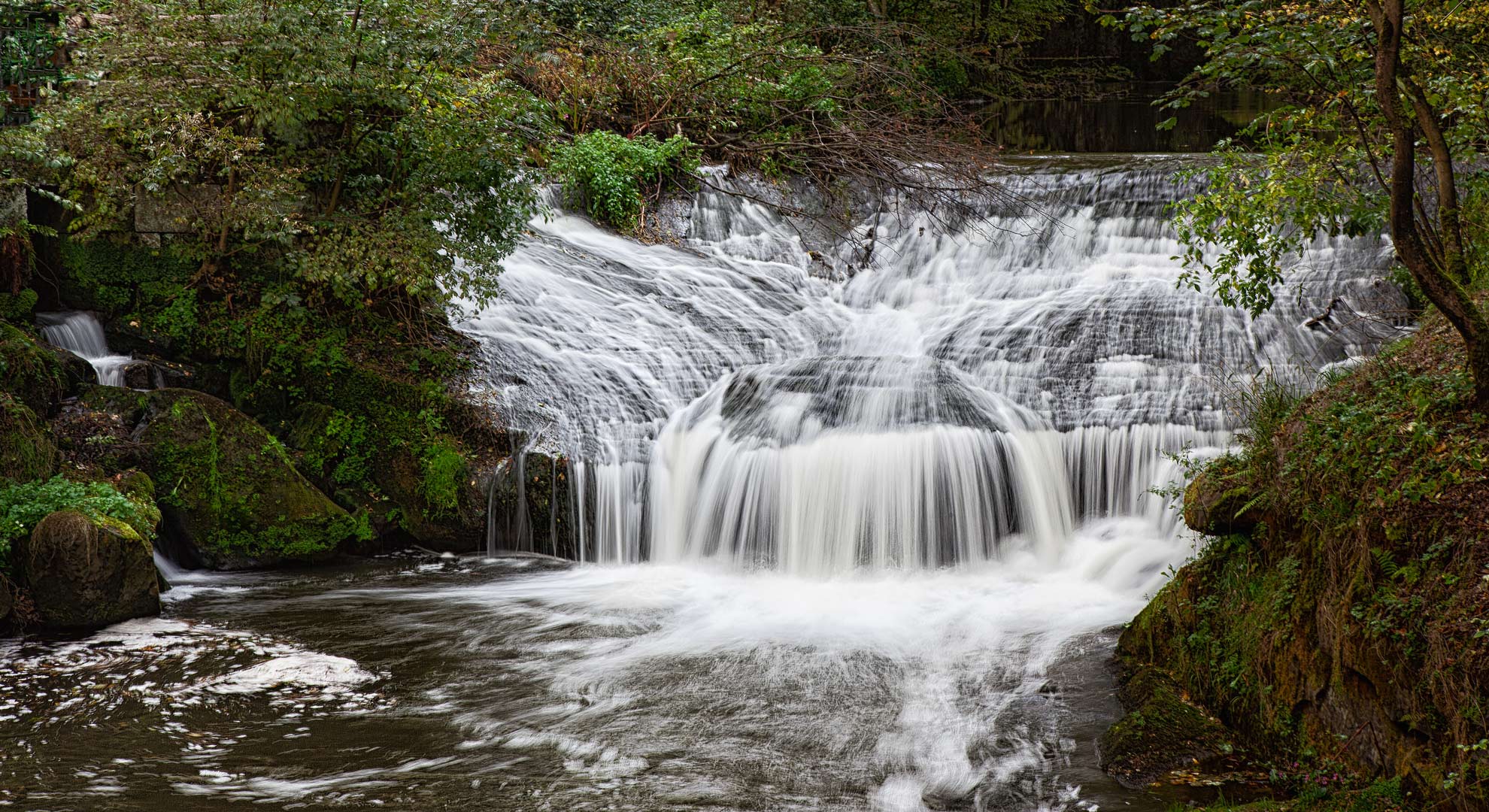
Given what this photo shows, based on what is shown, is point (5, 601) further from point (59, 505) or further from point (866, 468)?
point (866, 468)

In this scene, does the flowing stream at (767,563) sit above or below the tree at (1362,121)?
below

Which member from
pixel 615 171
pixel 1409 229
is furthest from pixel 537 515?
pixel 1409 229

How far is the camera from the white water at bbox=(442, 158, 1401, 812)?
6473 mm

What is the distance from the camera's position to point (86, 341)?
416 inches

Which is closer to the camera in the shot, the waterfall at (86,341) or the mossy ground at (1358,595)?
the mossy ground at (1358,595)

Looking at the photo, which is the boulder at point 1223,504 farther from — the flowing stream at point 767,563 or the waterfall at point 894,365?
the flowing stream at point 767,563

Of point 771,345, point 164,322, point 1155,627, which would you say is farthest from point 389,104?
point 1155,627

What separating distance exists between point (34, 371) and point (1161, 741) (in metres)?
8.44

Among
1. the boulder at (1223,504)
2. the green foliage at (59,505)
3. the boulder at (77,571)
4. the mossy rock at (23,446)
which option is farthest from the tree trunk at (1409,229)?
the mossy rock at (23,446)

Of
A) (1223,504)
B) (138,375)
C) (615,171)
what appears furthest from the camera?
(615,171)

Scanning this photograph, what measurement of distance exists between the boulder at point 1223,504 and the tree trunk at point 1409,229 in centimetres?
127

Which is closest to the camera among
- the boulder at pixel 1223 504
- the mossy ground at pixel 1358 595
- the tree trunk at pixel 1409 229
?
the mossy ground at pixel 1358 595

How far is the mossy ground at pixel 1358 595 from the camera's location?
460cm

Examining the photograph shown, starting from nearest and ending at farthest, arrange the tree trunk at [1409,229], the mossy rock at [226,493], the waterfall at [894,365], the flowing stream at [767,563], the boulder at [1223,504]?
1. the tree trunk at [1409,229]
2. the flowing stream at [767,563]
3. the boulder at [1223,504]
4. the mossy rock at [226,493]
5. the waterfall at [894,365]
